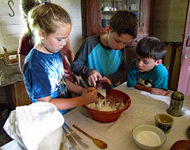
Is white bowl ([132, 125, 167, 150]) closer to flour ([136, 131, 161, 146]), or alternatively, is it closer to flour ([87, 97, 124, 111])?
flour ([136, 131, 161, 146])

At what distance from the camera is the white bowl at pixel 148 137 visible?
0.70m

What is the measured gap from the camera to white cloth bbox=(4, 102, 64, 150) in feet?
1.64

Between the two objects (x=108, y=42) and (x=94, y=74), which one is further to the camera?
(x=108, y=42)

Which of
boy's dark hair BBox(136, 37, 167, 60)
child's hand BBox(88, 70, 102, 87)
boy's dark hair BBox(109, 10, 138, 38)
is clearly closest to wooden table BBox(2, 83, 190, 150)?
child's hand BBox(88, 70, 102, 87)

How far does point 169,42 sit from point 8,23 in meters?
2.95

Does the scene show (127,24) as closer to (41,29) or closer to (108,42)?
(108,42)

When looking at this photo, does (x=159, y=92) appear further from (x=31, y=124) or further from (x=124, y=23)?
(x=31, y=124)

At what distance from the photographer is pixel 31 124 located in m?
0.51

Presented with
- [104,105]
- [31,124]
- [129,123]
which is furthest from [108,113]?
[31,124]

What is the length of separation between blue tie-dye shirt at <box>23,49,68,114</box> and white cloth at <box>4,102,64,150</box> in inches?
9.8

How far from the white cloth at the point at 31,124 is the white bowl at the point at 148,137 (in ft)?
1.41

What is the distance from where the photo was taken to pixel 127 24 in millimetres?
1095

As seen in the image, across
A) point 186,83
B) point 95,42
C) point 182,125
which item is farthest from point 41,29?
point 186,83

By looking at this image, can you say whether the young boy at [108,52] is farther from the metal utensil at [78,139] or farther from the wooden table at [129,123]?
the metal utensil at [78,139]
